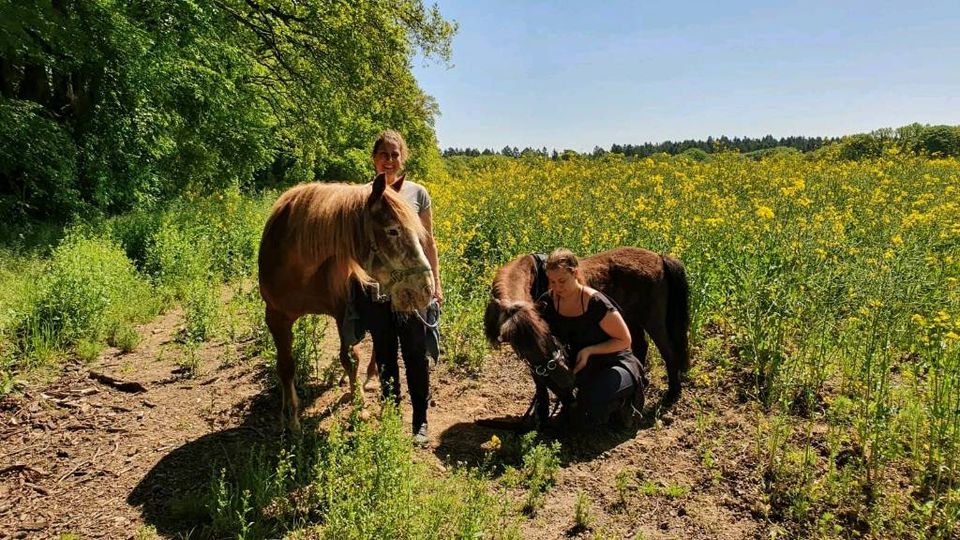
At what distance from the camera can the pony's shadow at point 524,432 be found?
10.7 feet

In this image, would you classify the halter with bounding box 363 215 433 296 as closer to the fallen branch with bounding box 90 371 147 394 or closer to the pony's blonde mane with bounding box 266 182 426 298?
the pony's blonde mane with bounding box 266 182 426 298

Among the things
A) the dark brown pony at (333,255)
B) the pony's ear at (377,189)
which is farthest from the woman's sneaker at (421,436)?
the pony's ear at (377,189)

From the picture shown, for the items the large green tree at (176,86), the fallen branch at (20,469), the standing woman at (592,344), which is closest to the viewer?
the fallen branch at (20,469)

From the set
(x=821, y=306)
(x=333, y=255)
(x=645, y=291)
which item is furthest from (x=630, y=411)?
(x=333, y=255)

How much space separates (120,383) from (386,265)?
2775mm

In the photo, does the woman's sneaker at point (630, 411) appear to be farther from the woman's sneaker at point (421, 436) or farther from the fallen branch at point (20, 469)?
the fallen branch at point (20, 469)

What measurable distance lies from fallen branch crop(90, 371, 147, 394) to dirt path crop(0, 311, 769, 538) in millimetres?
13

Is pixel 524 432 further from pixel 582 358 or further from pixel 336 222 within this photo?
pixel 336 222

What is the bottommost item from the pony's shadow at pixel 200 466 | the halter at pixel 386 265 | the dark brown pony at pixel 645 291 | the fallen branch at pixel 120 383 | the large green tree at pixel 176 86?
the pony's shadow at pixel 200 466

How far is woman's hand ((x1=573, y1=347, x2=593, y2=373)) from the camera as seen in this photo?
11.4ft

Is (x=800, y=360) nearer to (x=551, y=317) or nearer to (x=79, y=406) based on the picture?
(x=551, y=317)

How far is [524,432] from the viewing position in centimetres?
351

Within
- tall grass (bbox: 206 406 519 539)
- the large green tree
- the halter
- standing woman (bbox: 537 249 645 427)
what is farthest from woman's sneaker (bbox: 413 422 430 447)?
the large green tree

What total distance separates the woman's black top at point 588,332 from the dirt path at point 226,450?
1.53ft
